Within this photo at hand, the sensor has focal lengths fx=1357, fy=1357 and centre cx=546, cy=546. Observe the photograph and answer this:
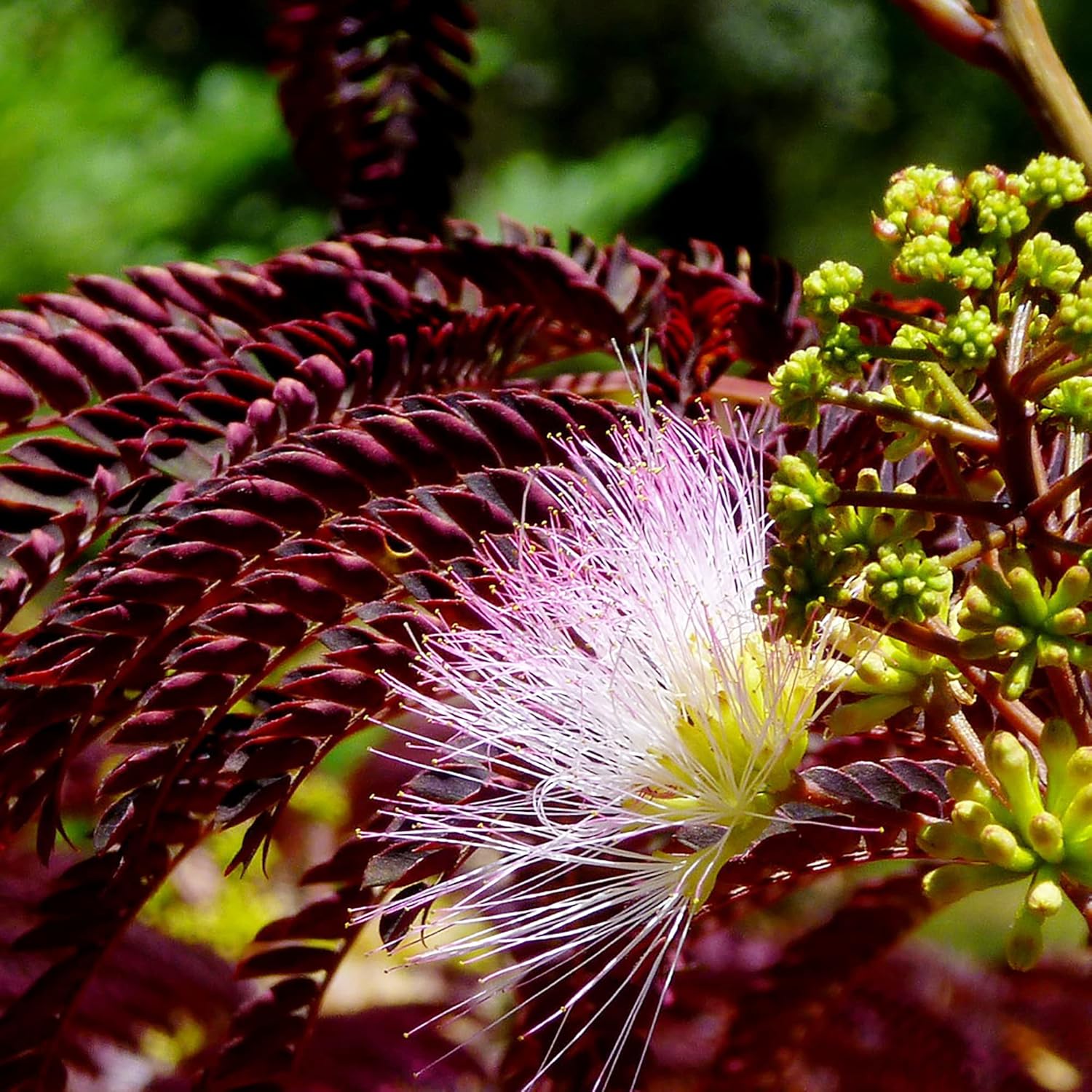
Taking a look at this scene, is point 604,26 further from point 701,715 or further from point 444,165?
point 701,715

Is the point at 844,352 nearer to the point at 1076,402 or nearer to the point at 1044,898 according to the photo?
the point at 1076,402

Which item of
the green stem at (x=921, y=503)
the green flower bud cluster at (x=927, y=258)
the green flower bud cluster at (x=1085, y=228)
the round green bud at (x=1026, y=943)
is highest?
the green flower bud cluster at (x=1085, y=228)

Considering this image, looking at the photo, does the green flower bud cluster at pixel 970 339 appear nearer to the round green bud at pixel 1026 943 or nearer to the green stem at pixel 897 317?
the green stem at pixel 897 317

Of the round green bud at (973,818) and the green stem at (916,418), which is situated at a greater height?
the green stem at (916,418)

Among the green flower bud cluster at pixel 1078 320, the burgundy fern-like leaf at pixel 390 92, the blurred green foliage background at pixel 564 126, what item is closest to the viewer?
the green flower bud cluster at pixel 1078 320

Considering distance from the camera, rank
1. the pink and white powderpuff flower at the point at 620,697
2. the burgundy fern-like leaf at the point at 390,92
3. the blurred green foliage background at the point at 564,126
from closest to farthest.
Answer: the pink and white powderpuff flower at the point at 620,697
the burgundy fern-like leaf at the point at 390,92
the blurred green foliage background at the point at 564,126

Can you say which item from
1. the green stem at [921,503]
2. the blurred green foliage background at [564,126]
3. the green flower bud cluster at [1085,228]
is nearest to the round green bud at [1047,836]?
the green stem at [921,503]

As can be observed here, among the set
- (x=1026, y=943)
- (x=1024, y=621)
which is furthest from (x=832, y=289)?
(x=1026, y=943)
